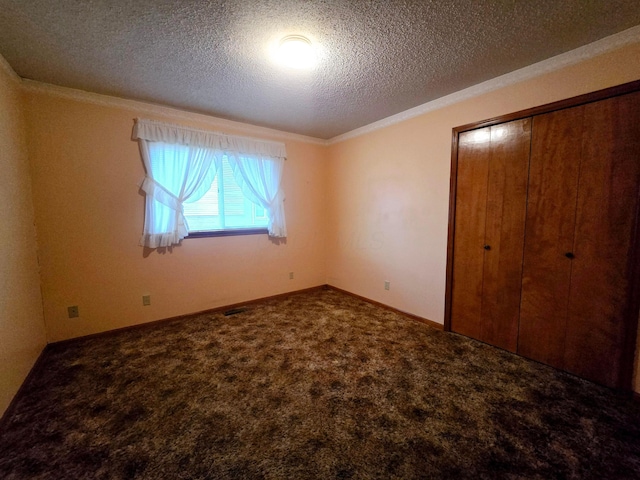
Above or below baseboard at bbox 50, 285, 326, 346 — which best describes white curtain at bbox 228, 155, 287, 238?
above

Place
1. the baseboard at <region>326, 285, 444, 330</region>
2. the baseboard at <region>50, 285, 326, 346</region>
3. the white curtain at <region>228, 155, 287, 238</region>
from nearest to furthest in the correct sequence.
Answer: the baseboard at <region>50, 285, 326, 346</region>, the baseboard at <region>326, 285, 444, 330</region>, the white curtain at <region>228, 155, 287, 238</region>

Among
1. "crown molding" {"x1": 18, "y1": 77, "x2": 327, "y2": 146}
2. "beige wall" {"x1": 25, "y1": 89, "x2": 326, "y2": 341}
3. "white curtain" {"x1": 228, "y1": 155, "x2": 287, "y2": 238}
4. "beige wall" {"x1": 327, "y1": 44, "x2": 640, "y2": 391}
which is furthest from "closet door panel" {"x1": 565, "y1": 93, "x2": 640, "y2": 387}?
"beige wall" {"x1": 25, "y1": 89, "x2": 326, "y2": 341}

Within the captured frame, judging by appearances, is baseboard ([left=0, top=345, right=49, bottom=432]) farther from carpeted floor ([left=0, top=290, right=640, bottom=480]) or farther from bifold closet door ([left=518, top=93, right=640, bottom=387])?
bifold closet door ([left=518, top=93, right=640, bottom=387])

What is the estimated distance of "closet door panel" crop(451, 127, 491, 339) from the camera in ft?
7.93

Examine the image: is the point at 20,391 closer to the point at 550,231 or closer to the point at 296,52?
the point at 296,52

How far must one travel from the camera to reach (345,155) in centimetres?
390

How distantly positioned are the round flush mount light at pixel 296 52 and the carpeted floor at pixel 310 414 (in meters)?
2.40

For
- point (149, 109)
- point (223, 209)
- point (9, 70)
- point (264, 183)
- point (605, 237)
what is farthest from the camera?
point (264, 183)

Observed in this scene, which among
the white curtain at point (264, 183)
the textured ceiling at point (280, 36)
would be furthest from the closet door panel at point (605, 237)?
the white curtain at point (264, 183)

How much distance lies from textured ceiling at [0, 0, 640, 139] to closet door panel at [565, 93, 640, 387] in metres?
0.61

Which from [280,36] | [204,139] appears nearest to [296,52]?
[280,36]

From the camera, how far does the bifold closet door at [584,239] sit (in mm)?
1716

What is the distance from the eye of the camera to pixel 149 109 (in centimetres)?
273

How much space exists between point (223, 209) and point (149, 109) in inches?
51.3
